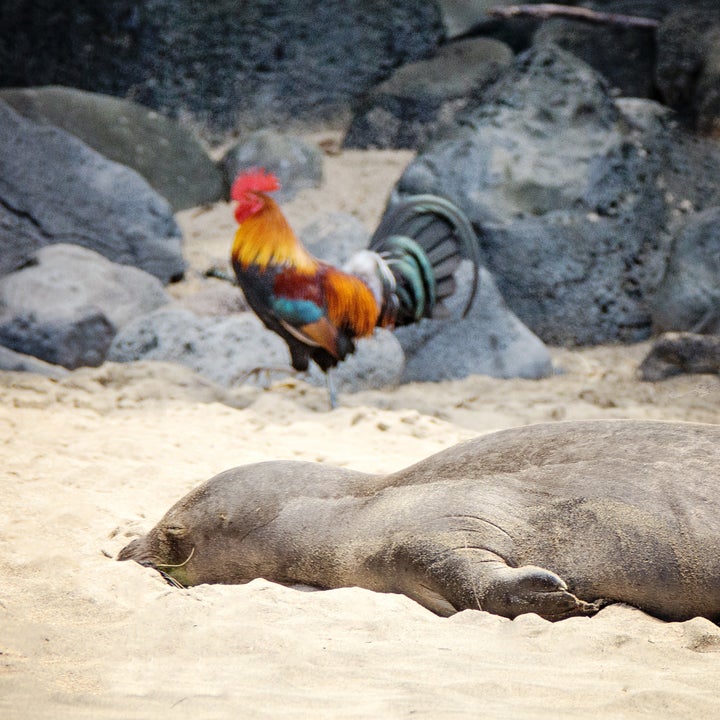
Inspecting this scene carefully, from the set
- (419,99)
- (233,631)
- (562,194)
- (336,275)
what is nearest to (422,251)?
(336,275)

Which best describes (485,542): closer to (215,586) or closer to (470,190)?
(215,586)

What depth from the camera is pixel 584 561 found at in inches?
108

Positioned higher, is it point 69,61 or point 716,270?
point 69,61

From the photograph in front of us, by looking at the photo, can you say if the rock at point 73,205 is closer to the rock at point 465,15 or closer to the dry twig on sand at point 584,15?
the dry twig on sand at point 584,15

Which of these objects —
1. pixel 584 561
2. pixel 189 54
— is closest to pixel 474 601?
pixel 584 561

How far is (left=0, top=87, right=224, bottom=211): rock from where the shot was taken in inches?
383

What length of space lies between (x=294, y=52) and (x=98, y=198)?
4193mm

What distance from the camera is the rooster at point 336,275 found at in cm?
601

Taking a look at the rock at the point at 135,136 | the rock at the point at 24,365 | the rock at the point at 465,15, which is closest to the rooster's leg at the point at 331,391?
the rock at the point at 24,365

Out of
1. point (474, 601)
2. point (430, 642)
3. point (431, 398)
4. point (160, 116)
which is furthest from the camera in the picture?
point (160, 116)

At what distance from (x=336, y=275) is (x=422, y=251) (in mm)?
776

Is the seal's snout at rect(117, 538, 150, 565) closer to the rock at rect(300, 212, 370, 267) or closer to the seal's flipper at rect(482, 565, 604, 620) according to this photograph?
the seal's flipper at rect(482, 565, 604, 620)

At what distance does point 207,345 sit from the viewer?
6711 millimetres

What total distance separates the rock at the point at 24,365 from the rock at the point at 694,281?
198 inches
